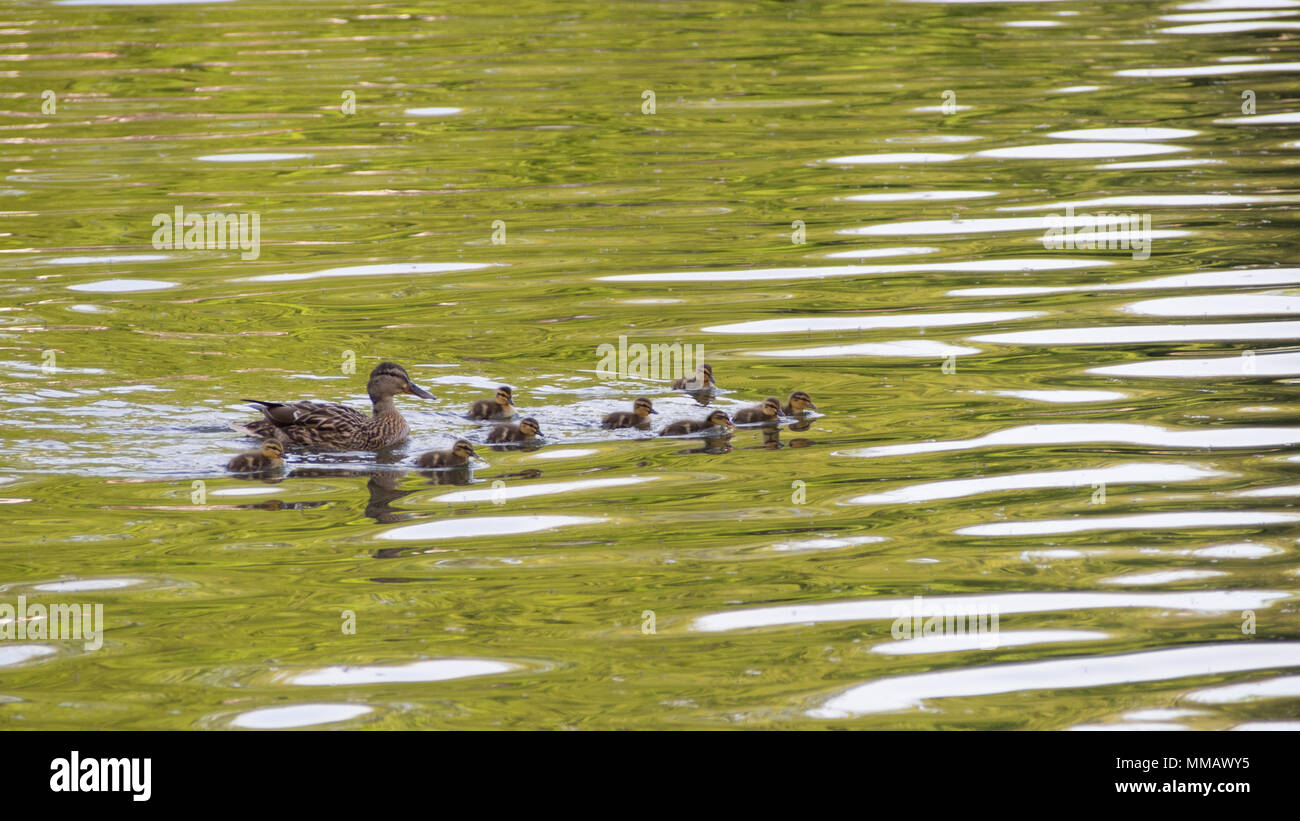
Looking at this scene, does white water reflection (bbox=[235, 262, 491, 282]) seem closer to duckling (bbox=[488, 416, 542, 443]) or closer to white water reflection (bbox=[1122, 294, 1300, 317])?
duckling (bbox=[488, 416, 542, 443])

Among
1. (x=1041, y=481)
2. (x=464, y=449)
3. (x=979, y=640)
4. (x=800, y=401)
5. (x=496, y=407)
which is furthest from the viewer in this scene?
(x=496, y=407)

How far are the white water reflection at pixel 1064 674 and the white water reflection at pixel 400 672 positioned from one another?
4.39 ft

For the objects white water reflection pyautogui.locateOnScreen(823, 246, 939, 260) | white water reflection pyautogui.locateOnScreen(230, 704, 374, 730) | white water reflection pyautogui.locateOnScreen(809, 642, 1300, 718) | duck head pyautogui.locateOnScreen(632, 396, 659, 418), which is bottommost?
white water reflection pyautogui.locateOnScreen(230, 704, 374, 730)

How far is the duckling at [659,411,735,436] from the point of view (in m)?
10.1

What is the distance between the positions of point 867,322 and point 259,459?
4641mm

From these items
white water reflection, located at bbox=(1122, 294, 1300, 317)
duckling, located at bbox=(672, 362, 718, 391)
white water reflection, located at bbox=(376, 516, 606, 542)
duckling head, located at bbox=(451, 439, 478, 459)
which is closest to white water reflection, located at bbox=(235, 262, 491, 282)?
duckling, located at bbox=(672, 362, 718, 391)

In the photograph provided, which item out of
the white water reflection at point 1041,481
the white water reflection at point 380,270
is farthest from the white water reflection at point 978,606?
the white water reflection at point 380,270

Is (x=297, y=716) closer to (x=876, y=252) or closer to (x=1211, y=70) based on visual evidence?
(x=876, y=252)

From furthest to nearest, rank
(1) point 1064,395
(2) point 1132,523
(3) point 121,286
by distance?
(3) point 121,286 → (1) point 1064,395 → (2) point 1132,523

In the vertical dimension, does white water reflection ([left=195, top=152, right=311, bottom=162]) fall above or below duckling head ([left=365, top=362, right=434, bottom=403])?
above

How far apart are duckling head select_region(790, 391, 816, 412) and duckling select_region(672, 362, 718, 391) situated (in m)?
0.87

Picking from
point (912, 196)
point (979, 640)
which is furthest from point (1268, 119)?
point (979, 640)

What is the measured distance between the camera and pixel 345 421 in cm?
1006

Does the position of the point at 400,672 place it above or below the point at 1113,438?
below
